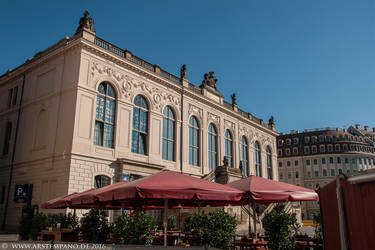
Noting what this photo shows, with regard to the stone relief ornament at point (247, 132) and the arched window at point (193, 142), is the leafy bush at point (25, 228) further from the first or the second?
the stone relief ornament at point (247, 132)

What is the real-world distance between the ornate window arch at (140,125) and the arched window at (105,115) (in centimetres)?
202

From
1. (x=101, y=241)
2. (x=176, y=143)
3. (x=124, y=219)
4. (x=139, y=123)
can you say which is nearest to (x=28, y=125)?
(x=139, y=123)

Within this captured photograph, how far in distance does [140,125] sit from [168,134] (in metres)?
3.37

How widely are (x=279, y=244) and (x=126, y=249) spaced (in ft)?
20.6

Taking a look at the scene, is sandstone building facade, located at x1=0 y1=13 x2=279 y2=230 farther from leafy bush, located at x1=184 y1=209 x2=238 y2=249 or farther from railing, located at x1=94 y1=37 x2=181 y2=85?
leafy bush, located at x1=184 y1=209 x2=238 y2=249

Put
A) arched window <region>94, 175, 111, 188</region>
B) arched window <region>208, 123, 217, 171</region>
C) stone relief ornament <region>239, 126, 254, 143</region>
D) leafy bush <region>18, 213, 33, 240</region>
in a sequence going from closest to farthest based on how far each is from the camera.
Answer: leafy bush <region>18, 213, 33, 240</region>, arched window <region>94, 175, 111, 188</region>, arched window <region>208, 123, 217, 171</region>, stone relief ornament <region>239, 126, 254, 143</region>

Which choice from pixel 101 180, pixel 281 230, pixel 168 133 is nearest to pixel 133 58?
pixel 168 133

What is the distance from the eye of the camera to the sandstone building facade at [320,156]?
2478 inches

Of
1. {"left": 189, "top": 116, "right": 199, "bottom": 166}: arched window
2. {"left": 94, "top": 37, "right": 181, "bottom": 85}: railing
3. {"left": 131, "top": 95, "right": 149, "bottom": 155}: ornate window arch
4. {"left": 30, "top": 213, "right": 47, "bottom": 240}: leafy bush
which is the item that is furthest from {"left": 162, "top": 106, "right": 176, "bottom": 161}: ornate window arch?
{"left": 30, "top": 213, "right": 47, "bottom": 240}: leafy bush

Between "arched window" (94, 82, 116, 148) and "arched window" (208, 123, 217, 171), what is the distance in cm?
1217

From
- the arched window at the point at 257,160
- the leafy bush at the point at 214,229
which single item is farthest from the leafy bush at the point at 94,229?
the arched window at the point at 257,160

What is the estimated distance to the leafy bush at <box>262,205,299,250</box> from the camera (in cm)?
980

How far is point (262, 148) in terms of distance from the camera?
135 feet

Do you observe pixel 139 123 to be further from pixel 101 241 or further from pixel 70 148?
pixel 101 241
